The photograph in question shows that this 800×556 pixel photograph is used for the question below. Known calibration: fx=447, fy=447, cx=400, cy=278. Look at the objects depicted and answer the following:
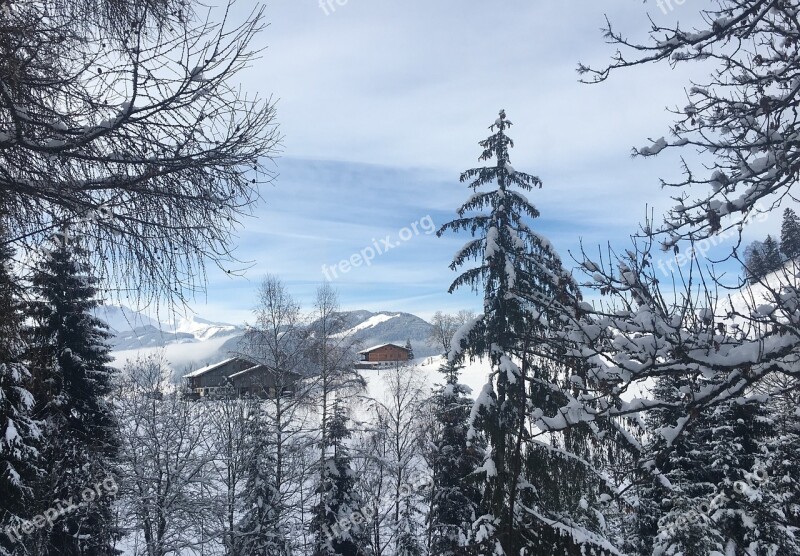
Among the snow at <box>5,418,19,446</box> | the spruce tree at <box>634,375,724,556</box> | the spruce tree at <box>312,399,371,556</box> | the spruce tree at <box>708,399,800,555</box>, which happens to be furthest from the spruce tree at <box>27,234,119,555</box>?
the spruce tree at <box>708,399,800,555</box>

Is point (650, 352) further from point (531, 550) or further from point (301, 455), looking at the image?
point (301, 455)

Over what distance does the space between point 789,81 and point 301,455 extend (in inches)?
670

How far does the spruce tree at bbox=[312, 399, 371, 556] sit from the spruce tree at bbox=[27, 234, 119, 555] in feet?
21.6

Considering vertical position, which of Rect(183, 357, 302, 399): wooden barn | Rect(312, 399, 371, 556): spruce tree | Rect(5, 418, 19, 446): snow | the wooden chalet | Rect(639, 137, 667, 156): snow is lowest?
Rect(312, 399, 371, 556): spruce tree

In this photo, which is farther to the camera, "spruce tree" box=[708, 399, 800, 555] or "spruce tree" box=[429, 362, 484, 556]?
"spruce tree" box=[708, 399, 800, 555]

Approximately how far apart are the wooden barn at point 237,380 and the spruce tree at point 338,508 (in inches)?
100

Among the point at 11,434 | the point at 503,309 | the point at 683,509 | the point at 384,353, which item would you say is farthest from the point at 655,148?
the point at 384,353

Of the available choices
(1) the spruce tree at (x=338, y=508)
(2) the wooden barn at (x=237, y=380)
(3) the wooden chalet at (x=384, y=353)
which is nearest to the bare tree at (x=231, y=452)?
(2) the wooden barn at (x=237, y=380)

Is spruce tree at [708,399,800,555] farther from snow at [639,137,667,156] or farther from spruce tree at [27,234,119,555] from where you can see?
spruce tree at [27,234,119,555]

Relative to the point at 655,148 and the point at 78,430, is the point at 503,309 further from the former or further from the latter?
the point at 78,430

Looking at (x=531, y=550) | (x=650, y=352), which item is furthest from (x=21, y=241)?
(x=531, y=550)

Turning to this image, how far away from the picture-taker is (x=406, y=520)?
18641mm

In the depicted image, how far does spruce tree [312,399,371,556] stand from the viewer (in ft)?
52.9

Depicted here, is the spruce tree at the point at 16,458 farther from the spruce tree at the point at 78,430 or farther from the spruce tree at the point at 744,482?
the spruce tree at the point at 744,482
